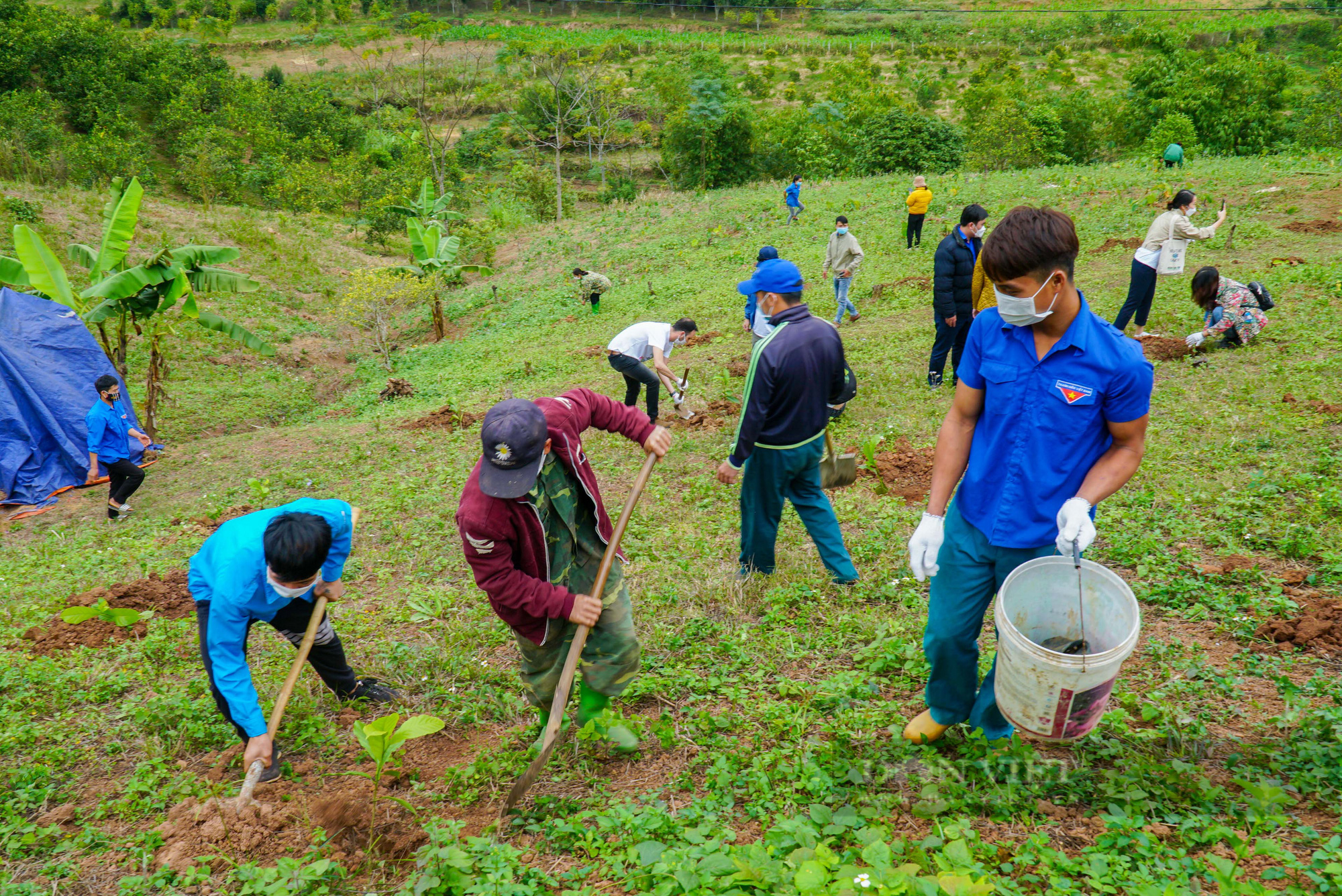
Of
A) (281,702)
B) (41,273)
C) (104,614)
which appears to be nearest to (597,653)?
(281,702)

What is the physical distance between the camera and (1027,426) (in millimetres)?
2561

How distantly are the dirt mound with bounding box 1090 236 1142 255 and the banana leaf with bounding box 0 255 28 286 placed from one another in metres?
15.0

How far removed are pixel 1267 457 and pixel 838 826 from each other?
15.6 feet

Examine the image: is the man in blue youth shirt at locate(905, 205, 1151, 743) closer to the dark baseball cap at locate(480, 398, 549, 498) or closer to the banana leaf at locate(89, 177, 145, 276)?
the dark baseball cap at locate(480, 398, 549, 498)

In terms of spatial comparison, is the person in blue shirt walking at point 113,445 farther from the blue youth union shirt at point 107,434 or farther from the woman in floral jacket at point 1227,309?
the woman in floral jacket at point 1227,309

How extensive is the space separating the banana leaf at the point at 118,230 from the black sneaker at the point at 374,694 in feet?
27.6

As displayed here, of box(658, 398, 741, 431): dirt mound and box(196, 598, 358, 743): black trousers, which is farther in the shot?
box(658, 398, 741, 431): dirt mound

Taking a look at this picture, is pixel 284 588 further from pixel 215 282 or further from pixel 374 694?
pixel 215 282

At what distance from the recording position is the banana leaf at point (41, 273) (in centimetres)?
948

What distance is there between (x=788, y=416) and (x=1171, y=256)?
5.93 m

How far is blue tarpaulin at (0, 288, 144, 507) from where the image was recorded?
892 centimetres

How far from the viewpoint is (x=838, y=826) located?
266cm

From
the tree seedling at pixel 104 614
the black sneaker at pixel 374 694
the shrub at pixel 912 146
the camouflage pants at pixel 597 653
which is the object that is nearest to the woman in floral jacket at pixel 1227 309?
the camouflage pants at pixel 597 653

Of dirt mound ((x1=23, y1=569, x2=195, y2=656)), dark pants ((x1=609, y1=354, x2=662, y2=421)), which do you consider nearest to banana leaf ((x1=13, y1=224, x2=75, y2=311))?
dirt mound ((x1=23, y1=569, x2=195, y2=656))
